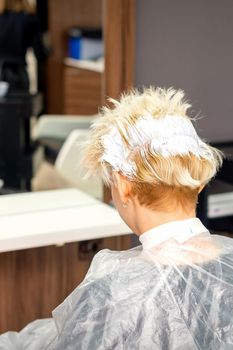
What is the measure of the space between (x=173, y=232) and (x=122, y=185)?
126 millimetres

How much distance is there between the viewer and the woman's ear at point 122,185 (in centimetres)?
110

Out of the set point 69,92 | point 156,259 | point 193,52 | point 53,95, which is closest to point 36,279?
point 156,259

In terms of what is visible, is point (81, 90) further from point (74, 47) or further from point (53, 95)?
point (74, 47)

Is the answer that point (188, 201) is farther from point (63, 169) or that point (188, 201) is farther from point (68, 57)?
point (68, 57)

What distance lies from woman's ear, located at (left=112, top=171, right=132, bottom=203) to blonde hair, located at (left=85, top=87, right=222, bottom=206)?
0.01 m

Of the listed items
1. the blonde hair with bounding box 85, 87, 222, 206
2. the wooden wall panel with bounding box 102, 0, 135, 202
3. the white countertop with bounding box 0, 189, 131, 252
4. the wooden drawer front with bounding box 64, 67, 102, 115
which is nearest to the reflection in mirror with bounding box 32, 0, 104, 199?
the wooden drawer front with bounding box 64, 67, 102, 115

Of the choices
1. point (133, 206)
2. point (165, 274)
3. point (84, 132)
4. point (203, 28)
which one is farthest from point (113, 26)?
point (165, 274)

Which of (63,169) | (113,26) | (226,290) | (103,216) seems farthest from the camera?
(63,169)

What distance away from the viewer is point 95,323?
3.52 ft

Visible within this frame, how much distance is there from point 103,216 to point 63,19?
1892mm

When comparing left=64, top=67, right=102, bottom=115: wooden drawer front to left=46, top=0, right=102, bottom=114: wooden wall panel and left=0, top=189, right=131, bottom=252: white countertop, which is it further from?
left=0, top=189, right=131, bottom=252: white countertop

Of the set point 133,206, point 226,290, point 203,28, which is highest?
point 203,28

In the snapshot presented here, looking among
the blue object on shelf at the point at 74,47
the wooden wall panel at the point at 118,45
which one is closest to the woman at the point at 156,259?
the wooden wall panel at the point at 118,45

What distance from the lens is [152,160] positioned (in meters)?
1.07
